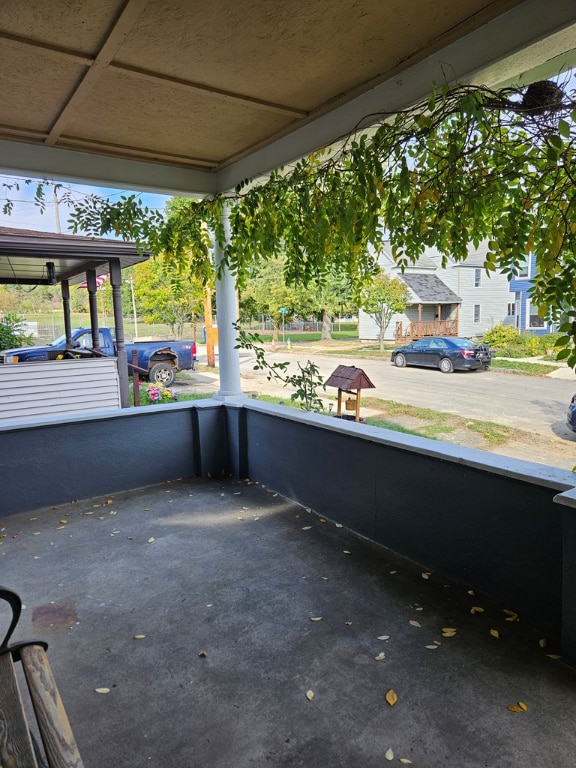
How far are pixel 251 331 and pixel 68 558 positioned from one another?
2.32 m

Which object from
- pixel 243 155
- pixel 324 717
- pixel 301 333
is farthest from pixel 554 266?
pixel 301 333

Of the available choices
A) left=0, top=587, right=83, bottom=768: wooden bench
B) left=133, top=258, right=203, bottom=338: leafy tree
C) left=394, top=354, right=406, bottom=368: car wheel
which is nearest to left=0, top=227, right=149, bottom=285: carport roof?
left=394, top=354, right=406, bottom=368: car wheel

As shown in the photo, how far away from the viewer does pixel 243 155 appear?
352 centimetres

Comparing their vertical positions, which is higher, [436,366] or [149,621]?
[436,366]

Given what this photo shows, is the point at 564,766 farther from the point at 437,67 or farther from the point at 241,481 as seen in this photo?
the point at 241,481

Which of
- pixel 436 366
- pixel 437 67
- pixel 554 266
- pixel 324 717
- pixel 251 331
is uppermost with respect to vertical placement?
pixel 437 67

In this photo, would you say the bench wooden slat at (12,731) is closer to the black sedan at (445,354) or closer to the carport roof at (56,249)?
the black sedan at (445,354)

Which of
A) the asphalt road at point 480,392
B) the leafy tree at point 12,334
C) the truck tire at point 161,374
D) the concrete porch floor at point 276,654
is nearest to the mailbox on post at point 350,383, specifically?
the asphalt road at point 480,392

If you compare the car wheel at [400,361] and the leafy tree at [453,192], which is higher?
the leafy tree at [453,192]

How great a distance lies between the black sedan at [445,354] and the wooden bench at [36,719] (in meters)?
3.87

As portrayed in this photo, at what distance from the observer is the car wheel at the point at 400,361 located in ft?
17.0

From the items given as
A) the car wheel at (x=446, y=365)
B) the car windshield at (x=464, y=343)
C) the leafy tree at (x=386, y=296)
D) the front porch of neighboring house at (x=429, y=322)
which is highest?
the leafy tree at (x=386, y=296)

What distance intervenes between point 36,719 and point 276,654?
3.56 ft

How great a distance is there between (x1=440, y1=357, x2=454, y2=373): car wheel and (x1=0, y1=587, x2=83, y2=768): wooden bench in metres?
4.15
